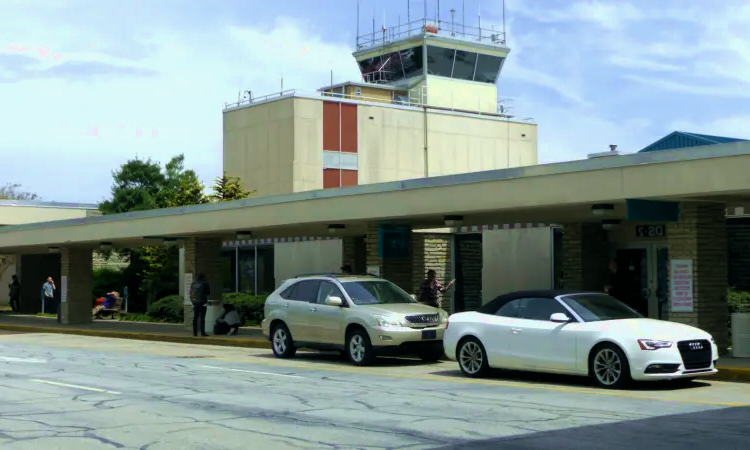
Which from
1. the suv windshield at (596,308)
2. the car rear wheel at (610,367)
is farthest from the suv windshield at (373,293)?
the car rear wheel at (610,367)

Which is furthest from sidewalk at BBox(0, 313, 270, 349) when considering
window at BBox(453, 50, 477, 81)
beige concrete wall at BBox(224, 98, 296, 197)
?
window at BBox(453, 50, 477, 81)

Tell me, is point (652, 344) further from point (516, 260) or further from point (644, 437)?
point (516, 260)

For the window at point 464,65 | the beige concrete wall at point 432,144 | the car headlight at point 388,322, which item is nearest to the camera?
the car headlight at point 388,322

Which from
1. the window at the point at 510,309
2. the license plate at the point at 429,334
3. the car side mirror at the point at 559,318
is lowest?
the license plate at the point at 429,334

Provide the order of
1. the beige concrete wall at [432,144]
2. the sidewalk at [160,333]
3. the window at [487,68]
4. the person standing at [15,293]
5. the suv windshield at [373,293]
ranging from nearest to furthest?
1. the sidewalk at [160,333]
2. the suv windshield at [373,293]
3. the person standing at [15,293]
4. the beige concrete wall at [432,144]
5. the window at [487,68]

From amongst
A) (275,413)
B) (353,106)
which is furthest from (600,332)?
(353,106)

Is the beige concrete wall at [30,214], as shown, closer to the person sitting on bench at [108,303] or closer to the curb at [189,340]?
the person sitting on bench at [108,303]

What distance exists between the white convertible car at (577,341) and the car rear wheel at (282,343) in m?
4.95

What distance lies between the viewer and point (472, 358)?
16.8m

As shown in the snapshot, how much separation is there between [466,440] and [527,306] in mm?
6381

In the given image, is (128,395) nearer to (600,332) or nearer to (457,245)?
(600,332)

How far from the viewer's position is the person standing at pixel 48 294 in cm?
4612

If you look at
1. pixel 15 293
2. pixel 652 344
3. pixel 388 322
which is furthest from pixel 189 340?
pixel 15 293

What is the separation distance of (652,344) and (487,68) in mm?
63589
